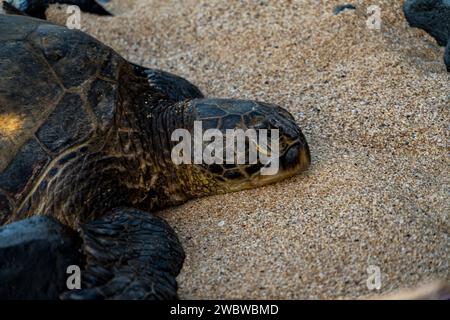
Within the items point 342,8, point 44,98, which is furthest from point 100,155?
point 342,8

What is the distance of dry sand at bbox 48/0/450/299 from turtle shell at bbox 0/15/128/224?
70cm

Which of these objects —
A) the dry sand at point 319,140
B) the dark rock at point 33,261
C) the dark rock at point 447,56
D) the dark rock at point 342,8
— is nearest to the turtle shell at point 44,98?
the dark rock at point 33,261

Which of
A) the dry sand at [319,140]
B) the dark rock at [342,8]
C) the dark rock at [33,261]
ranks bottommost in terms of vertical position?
the dry sand at [319,140]

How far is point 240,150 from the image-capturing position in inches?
134

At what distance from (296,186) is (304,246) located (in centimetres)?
51

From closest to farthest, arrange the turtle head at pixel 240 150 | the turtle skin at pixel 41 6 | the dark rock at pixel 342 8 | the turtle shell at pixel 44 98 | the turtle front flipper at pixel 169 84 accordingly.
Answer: the turtle shell at pixel 44 98
the turtle head at pixel 240 150
the turtle front flipper at pixel 169 84
the dark rock at pixel 342 8
the turtle skin at pixel 41 6

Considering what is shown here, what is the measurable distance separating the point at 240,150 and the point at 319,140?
0.63 metres

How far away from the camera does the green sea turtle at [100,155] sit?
2.91 m

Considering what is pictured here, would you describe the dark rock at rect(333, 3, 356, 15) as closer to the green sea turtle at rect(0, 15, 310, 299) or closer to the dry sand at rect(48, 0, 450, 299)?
the dry sand at rect(48, 0, 450, 299)

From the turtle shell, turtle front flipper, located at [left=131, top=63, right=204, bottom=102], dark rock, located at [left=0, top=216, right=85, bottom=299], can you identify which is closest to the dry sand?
turtle front flipper, located at [left=131, top=63, right=204, bottom=102]

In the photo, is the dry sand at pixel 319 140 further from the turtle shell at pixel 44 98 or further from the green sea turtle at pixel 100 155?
the turtle shell at pixel 44 98

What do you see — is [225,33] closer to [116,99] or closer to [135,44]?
[135,44]

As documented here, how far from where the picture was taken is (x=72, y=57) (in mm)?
3508

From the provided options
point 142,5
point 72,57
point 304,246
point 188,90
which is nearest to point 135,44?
point 142,5
